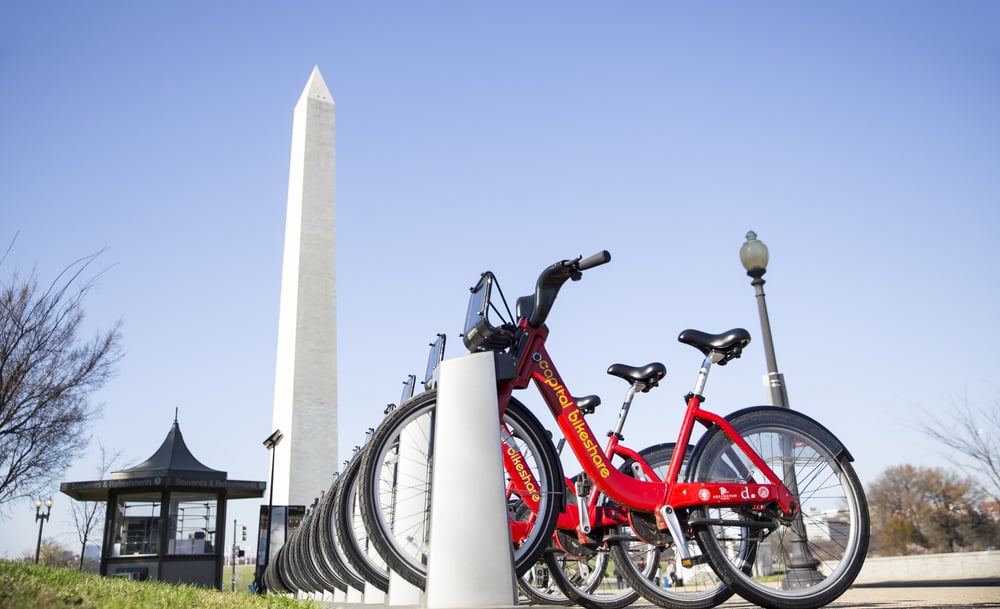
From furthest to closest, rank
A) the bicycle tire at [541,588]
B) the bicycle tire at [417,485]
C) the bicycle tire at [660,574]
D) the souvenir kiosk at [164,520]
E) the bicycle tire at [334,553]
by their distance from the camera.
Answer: the souvenir kiosk at [164,520]
the bicycle tire at [541,588]
the bicycle tire at [334,553]
the bicycle tire at [660,574]
the bicycle tire at [417,485]

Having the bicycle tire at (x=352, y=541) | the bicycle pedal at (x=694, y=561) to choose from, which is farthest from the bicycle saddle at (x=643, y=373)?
the bicycle tire at (x=352, y=541)

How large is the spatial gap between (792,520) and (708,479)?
507mm

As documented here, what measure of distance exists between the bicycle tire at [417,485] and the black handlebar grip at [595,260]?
687 millimetres

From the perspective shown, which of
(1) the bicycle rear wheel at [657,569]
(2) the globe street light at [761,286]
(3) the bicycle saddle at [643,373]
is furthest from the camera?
(2) the globe street light at [761,286]

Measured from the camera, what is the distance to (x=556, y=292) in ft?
12.2

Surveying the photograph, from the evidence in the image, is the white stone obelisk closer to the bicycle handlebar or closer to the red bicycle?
the red bicycle

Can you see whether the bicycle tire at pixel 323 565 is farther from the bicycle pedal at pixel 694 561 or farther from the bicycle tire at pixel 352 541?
the bicycle pedal at pixel 694 561

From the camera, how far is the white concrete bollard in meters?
2.86

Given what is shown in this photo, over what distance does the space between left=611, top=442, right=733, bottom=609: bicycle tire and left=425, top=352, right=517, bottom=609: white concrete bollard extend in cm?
117

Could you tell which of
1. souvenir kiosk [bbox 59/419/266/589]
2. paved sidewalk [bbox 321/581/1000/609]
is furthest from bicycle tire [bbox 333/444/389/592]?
souvenir kiosk [bbox 59/419/266/589]

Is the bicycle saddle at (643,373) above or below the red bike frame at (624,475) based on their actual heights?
above

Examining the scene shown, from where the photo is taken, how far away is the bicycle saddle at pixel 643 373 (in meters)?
4.83

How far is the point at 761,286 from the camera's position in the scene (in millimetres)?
9008

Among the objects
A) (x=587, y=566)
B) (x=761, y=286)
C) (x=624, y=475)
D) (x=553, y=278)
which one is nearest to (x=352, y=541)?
(x=624, y=475)
